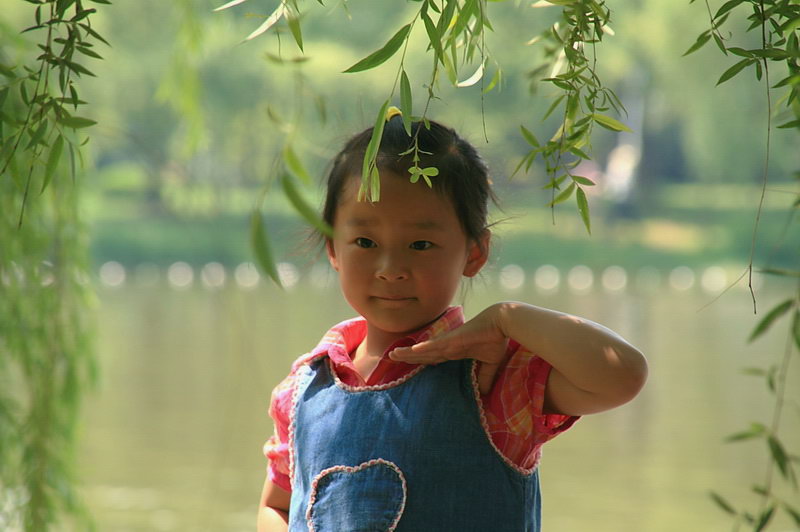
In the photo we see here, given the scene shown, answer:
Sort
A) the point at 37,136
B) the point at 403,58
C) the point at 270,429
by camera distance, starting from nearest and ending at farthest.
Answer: the point at 403,58 → the point at 37,136 → the point at 270,429

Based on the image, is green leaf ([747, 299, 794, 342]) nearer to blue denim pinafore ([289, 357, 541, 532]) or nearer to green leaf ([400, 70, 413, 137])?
blue denim pinafore ([289, 357, 541, 532])

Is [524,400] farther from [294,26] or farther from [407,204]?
[294,26]

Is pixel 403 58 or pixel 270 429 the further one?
pixel 270 429

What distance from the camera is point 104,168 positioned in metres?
18.0

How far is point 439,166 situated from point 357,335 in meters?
0.20

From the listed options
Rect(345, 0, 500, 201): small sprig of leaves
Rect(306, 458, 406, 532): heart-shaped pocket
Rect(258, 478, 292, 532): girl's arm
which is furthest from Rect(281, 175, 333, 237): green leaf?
Rect(258, 478, 292, 532): girl's arm

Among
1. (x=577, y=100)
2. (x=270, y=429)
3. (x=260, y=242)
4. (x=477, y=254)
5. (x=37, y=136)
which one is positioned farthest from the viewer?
(x=270, y=429)

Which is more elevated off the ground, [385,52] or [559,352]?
[385,52]

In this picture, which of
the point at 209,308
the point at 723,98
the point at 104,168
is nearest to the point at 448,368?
the point at 209,308

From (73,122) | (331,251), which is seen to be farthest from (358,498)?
(73,122)

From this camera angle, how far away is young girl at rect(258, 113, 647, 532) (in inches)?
33.5

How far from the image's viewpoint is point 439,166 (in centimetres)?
92

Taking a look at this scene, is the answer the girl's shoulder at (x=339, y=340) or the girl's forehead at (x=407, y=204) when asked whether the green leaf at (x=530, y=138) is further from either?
the girl's shoulder at (x=339, y=340)

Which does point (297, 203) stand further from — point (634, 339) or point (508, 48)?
point (508, 48)
